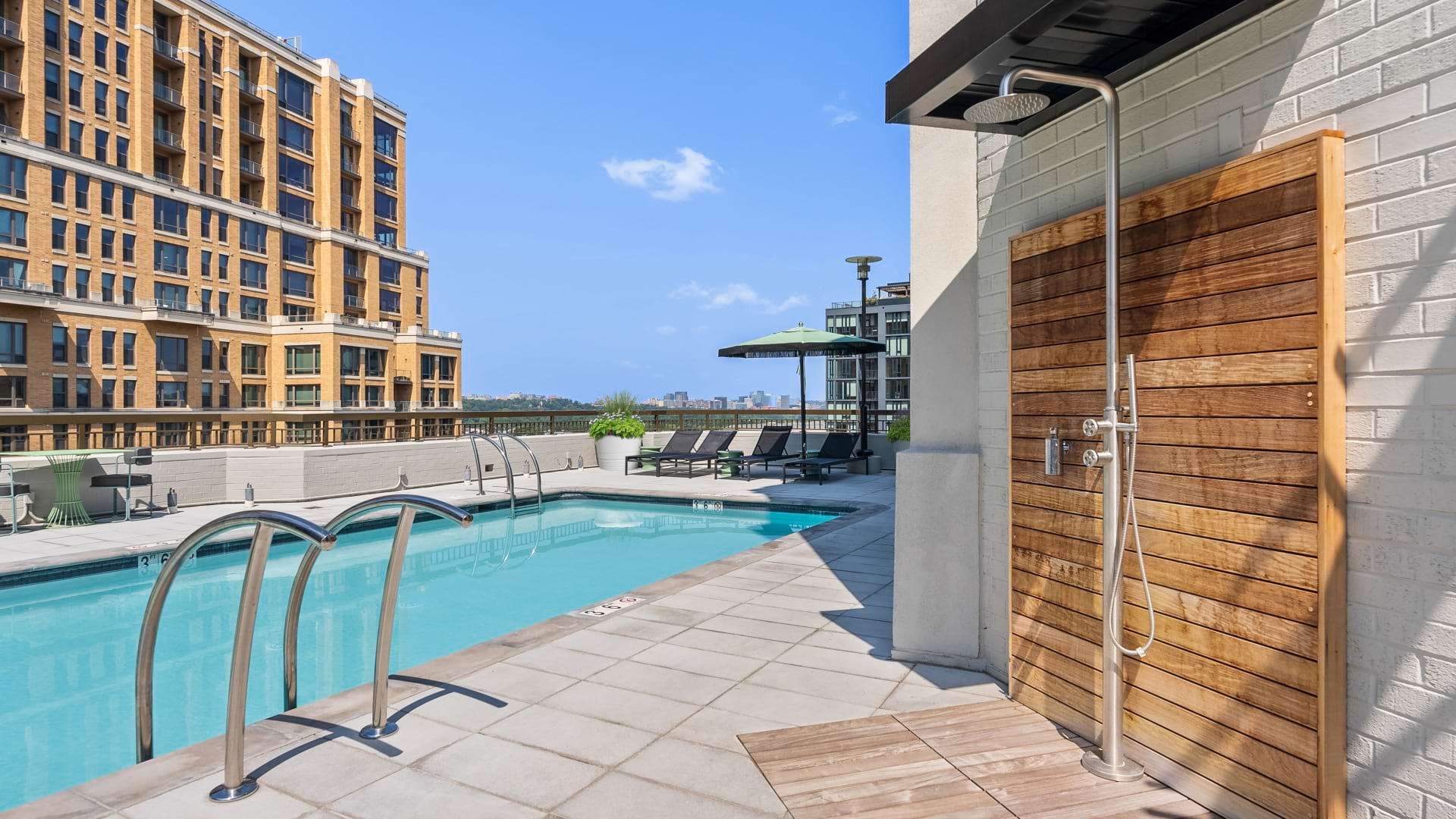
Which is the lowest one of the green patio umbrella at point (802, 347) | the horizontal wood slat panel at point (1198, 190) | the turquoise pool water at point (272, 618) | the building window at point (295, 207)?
the turquoise pool water at point (272, 618)

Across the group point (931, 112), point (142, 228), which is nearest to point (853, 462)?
point (931, 112)

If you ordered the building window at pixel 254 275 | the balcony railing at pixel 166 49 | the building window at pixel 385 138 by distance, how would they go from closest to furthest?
1. the balcony railing at pixel 166 49
2. the building window at pixel 254 275
3. the building window at pixel 385 138

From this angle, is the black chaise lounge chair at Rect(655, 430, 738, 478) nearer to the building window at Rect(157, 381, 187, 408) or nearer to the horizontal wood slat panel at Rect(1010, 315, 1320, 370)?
the horizontal wood slat panel at Rect(1010, 315, 1320, 370)

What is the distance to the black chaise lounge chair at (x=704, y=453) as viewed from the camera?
1392 cm

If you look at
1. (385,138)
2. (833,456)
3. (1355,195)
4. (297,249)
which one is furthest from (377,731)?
(385,138)

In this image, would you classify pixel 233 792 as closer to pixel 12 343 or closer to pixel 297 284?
pixel 12 343

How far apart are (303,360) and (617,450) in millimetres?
28611

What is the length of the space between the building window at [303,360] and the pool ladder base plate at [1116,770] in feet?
132

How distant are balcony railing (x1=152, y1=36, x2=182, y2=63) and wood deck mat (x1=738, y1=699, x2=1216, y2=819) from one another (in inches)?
1742

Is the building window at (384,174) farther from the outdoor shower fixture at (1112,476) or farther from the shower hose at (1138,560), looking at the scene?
the shower hose at (1138,560)

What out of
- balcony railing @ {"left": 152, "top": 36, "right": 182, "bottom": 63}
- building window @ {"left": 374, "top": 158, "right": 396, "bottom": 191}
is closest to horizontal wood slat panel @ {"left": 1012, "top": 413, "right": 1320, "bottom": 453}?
balcony railing @ {"left": 152, "top": 36, "right": 182, "bottom": 63}

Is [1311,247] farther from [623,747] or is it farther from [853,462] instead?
[853,462]

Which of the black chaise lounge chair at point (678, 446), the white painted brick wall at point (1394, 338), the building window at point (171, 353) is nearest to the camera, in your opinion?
the white painted brick wall at point (1394, 338)

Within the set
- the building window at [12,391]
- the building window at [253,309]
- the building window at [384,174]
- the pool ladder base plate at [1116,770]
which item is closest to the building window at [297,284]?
the building window at [253,309]
